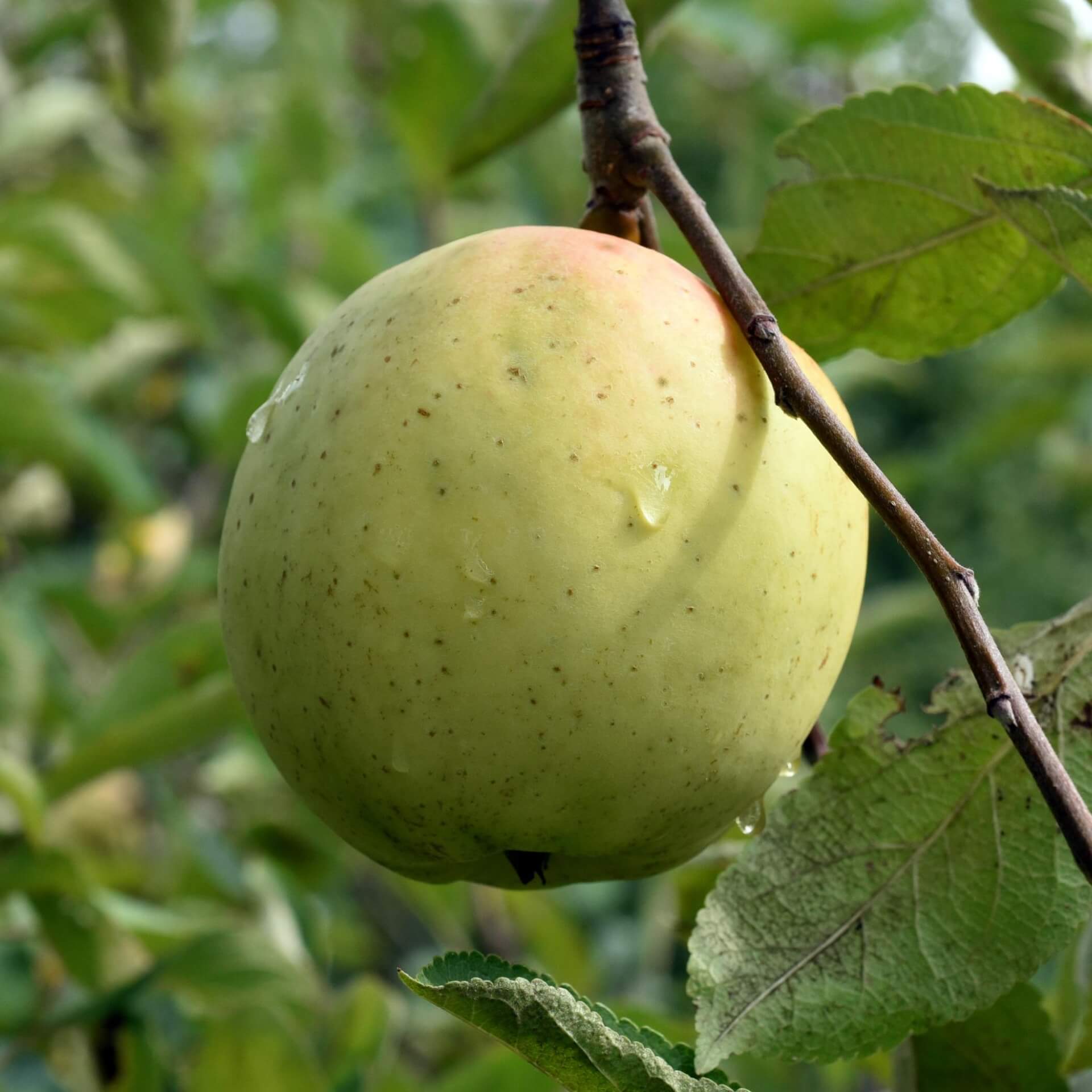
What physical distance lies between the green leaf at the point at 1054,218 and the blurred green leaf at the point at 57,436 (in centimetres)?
108

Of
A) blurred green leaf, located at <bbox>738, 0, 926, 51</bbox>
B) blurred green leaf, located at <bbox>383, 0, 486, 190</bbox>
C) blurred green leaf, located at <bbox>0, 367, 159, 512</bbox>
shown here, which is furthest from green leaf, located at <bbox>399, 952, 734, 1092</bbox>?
blurred green leaf, located at <bbox>738, 0, 926, 51</bbox>

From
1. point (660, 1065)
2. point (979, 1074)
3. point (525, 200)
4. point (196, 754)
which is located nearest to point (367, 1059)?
point (979, 1074)

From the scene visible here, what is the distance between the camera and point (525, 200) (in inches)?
92.3

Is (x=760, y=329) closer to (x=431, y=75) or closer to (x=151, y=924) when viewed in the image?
(x=151, y=924)

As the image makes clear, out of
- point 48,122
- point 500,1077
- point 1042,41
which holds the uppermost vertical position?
point 48,122

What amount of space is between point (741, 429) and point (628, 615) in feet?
0.31

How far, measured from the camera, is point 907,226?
2.41 ft

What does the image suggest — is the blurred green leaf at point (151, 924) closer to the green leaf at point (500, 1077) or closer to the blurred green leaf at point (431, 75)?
the green leaf at point (500, 1077)

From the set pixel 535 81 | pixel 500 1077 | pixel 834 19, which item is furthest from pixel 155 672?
pixel 834 19

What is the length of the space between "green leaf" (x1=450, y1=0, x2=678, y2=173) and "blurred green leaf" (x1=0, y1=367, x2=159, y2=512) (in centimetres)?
73

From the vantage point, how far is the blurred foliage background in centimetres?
114

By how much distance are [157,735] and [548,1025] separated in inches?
28.1

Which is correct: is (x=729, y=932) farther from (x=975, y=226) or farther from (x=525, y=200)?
(x=525, y=200)

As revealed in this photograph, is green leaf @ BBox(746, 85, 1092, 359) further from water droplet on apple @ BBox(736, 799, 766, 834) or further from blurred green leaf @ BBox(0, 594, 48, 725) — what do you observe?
blurred green leaf @ BBox(0, 594, 48, 725)
